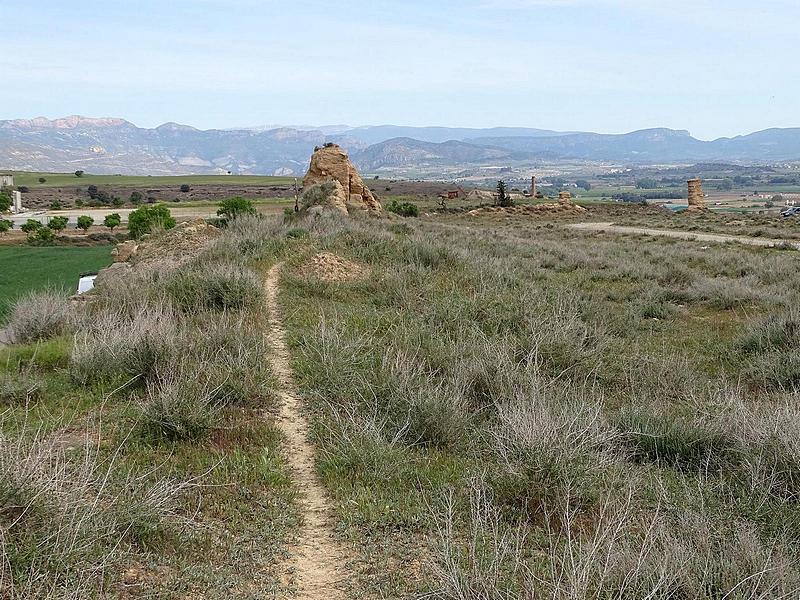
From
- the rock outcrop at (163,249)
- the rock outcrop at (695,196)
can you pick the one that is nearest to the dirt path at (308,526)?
the rock outcrop at (163,249)

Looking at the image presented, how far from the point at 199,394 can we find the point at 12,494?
2.21 meters

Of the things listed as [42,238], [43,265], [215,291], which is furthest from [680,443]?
[42,238]

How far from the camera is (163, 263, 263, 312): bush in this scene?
9.55 metres

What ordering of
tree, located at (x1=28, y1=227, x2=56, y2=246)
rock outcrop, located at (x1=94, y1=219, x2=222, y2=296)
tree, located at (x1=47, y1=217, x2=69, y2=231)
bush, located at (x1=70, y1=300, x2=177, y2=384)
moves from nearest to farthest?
bush, located at (x1=70, y1=300, x2=177, y2=384), rock outcrop, located at (x1=94, y1=219, x2=222, y2=296), tree, located at (x1=28, y1=227, x2=56, y2=246), tree, located at (x1=47, y1=217, x2=69, y2=231)

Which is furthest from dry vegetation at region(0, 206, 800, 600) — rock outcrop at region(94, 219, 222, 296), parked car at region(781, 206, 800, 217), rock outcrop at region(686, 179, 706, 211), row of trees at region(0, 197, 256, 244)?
rock outcrop at region(686, 179, 706, 211)

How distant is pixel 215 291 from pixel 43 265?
24.1 metres

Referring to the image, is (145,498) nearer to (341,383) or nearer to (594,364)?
(341,383)

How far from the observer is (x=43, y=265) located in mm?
29734

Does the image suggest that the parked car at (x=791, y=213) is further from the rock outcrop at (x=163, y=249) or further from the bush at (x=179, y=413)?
the bush at (x=179, y=413)

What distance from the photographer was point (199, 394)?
219 inches

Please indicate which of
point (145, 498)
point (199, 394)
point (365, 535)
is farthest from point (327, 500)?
point (199, 394)

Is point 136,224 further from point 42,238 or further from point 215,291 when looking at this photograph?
point 215,291

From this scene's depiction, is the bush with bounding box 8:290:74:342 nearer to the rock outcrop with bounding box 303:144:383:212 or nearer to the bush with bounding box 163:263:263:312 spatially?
the bush with bounding box 163:263:263:312

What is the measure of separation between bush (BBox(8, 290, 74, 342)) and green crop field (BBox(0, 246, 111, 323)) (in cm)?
749
